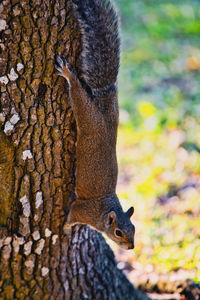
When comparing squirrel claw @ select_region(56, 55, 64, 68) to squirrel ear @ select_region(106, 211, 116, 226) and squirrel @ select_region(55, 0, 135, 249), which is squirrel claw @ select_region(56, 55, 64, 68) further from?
squirrel ear @ select_region(106, 211, 116, 226)

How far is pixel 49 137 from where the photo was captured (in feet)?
6.40

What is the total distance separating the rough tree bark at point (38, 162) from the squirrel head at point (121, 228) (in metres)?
0.17

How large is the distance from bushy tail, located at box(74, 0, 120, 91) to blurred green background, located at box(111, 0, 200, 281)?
1529mm

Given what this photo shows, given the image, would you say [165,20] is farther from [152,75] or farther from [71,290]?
[71,290]

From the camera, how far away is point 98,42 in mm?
2062

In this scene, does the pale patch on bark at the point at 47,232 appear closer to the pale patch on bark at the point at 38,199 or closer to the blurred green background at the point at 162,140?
the pale patch on bark at the point at 38,199

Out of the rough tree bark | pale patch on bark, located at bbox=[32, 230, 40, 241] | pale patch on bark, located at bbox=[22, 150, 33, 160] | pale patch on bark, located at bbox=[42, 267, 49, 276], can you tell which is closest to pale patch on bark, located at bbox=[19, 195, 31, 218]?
the rough tree bark

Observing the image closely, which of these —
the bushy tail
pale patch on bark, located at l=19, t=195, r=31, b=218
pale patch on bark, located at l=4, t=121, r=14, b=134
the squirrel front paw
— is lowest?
pale patch on bark, located at l=19, t=195, r=31, b=218

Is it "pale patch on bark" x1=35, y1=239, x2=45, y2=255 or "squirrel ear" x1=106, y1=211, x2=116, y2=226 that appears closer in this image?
"pale patch on bark" x1=35, y1=239, x2=45, y2=255

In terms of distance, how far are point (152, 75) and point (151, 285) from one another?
12.6 ft

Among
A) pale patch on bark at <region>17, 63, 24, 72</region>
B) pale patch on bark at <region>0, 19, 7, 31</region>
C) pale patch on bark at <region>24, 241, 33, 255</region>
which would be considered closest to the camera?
pale patch on bark at <region>0, 19, 7, 31</region>

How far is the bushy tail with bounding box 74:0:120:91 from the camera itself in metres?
1.93

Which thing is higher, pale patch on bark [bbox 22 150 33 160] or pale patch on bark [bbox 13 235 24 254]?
pale patch on bark [bbox 22 150 33 160]

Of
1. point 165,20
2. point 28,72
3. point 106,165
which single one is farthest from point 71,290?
point 165,20
